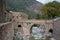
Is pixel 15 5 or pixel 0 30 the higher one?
pixel 0 30

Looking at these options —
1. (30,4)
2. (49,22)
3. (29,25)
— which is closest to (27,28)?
(29,25)

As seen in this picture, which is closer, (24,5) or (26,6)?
(24,5)

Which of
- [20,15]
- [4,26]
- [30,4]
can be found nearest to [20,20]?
[20,15]

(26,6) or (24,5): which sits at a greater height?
(24,5)

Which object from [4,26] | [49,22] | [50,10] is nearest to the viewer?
[4,26]

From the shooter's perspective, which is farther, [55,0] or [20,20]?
[55,0]

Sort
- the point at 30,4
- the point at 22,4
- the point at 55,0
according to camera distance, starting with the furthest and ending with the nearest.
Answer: the point at 30,4 → the point at 22,4 → the point at 55,0

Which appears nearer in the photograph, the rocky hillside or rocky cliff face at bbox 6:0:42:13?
rocky cliff face at bbox 6:0:42:13

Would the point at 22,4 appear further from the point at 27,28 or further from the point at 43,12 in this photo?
the point at 27,28

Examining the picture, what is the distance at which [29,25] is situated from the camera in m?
26.7

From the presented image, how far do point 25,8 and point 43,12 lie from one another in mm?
10037

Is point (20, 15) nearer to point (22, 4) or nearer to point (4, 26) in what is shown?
point (22, 4)

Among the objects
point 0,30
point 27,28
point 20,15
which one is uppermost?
point 0,30

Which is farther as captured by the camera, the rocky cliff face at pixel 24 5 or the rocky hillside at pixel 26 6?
the rocky hillside at pixel 26 6
